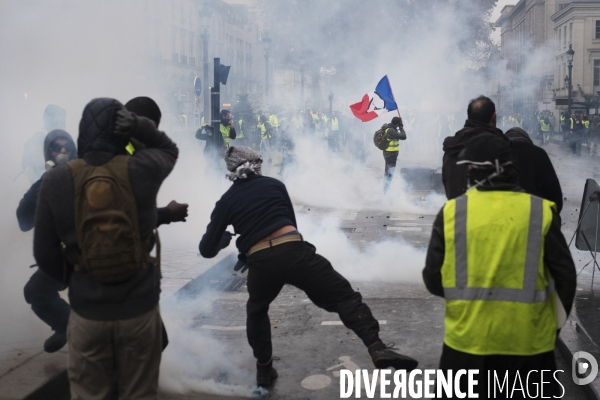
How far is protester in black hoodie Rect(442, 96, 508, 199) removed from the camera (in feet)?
14.0

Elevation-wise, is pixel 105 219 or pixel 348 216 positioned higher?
pixel 105 219

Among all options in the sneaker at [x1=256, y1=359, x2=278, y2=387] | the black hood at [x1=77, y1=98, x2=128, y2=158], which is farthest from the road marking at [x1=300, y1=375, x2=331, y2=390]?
the black hood at [x1=77, y1=98, x2=128, y2=158]

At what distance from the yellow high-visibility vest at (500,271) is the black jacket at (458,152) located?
5.32 feet

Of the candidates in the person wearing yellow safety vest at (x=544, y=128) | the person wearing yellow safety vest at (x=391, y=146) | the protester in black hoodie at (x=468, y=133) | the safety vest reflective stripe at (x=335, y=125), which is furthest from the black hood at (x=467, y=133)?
the person wearing yellow safety vest at (x=544, y=128)

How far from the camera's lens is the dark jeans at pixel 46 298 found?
13.1 ft

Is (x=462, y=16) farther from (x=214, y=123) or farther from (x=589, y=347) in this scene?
(x=589, y=347)

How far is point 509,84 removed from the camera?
4644 cm

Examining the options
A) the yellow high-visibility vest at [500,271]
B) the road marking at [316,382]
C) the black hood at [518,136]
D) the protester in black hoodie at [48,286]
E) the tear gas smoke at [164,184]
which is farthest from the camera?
the tear gas smoke at [164,184]

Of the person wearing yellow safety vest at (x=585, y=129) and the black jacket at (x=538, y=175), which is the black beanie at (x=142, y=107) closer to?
the black jacket at (x=538, y=175)

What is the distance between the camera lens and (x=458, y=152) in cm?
430

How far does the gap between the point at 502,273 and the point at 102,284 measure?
4.91ft

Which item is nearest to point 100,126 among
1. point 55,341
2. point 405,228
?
point 55,341

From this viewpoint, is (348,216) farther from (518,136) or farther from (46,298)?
(46,298)

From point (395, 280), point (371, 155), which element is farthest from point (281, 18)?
point (395, 280)
